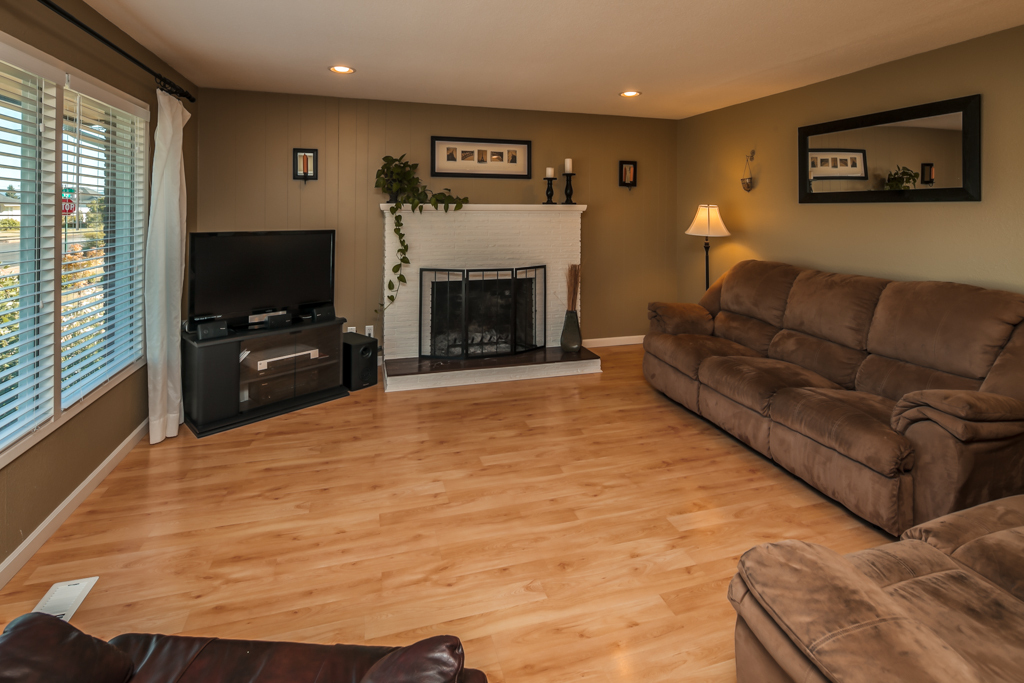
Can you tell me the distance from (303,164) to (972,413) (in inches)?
187

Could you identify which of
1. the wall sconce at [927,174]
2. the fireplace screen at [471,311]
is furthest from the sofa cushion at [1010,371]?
the fireplace screen at [471,311]

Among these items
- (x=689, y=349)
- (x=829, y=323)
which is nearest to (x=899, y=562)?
(x=829, y=323)

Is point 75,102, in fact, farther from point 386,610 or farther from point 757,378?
point 757,378

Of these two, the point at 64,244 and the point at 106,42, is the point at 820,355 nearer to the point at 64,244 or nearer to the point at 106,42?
the point at 64,244

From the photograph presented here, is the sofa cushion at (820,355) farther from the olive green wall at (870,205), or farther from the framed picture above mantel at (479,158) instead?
the framed picture above mantel at (479,158)

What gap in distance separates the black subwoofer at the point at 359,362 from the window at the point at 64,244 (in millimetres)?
1476

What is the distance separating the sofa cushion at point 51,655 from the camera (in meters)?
1.02

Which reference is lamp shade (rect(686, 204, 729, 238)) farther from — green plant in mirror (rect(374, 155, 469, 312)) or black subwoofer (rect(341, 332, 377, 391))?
black subwoofer (rect(341, 332, 377, 391))

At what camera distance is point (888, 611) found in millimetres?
1237

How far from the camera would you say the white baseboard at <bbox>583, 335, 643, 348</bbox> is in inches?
240

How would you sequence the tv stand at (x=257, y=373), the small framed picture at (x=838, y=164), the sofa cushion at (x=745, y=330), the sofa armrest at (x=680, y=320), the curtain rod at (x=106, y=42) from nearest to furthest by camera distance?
1. the curtain rod at (x=106, y=42)
2. the tv stand at (x=257, y=373)
3. the small framed picture at (x=838, y=164)
4. the sofa cushion at (x=745, y=330)
5. the sofa armrest at (x=680, y=320)

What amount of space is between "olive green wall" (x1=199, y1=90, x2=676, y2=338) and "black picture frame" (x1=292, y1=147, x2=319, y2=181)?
41mm

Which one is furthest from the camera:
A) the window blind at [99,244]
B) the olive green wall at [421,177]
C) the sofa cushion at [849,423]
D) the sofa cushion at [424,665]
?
the olive green wall at [421,177]

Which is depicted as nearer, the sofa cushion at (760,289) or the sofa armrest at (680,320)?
the sofa cushion at (760,289)
